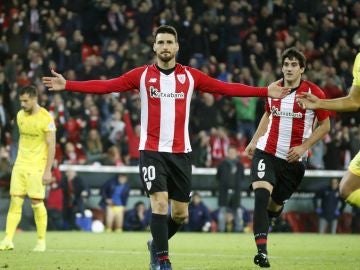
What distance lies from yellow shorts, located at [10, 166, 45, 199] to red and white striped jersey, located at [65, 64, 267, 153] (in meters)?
4.55

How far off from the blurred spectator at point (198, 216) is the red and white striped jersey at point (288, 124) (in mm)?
9892

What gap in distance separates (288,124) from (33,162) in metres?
4.12

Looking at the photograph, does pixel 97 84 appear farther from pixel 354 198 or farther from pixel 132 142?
pixel 132 142

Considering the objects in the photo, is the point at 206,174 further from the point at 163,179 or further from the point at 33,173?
the point at 163,179

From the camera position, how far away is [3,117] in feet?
69.9

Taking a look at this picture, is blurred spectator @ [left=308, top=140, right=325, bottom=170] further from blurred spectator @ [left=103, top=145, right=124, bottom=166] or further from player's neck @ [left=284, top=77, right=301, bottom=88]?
player's neck @ [left=284, top=77, right=301, bottom=88]

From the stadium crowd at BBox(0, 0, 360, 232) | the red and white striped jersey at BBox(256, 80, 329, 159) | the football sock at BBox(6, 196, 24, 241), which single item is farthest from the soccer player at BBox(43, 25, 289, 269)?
the stadium crowd at BBox(0, 0, 360, 232)

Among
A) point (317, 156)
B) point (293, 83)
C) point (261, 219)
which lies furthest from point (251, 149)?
point (317, 156)

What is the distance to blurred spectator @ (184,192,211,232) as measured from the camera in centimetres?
2144

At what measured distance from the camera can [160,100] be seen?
9734mm

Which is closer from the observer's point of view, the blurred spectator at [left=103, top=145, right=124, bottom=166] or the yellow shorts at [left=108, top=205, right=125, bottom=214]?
the yellow shorts at [left=108, top=205, right=125, bottom=214]

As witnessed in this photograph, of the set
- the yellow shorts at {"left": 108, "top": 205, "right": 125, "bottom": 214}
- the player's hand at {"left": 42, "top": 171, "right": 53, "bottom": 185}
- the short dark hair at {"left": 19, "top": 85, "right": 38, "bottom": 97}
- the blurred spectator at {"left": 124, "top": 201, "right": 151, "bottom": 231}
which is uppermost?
the short dark hair at {"left": 19, "top": 85, "right": 38, "bottom": 97}

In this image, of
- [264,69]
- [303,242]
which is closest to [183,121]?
[303,242]

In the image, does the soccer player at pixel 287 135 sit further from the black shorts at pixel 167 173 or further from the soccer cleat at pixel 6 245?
the soccer cleat at pixel 6 245
